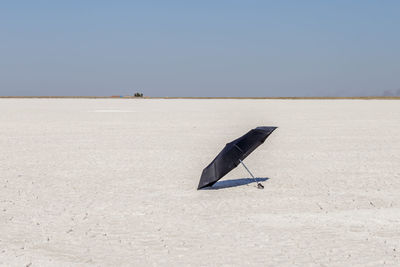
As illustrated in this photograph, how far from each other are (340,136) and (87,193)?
1217 centimetres

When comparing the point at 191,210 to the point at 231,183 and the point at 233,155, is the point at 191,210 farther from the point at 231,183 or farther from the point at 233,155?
the point at 231,183

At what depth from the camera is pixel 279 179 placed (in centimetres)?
980

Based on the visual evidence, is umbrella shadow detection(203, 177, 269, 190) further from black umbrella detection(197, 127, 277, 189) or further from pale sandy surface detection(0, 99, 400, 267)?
black umbrella detection(197, 127, 277, 189)

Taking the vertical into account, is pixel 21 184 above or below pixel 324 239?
below

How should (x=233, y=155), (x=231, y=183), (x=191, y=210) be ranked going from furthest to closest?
(x=231, y=183) < (x=233, y=155) < (x=191, y=210)

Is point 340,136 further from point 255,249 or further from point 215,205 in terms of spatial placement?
point 255,249

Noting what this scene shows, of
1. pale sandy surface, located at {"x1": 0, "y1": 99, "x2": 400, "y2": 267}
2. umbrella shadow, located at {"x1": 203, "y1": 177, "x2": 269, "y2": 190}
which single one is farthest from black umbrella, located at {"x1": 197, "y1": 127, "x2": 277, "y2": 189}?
umbrella shadow, located at {"x1": 203, "y1": 177, "x2": 269, "y2": 190}

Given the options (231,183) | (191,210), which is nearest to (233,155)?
(231,183)

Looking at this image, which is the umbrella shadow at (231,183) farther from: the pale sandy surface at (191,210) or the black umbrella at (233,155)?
the black umbrella at (233,155)

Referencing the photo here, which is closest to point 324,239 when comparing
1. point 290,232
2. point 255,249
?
point 290,232

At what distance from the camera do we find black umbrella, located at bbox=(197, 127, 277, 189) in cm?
831

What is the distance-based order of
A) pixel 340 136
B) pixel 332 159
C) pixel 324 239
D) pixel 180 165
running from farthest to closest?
pixel 340 136 < pixel 332 159 < pixel 180 165 < pixel 324 239

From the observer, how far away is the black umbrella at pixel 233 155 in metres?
8.31

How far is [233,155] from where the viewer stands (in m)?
8.34
